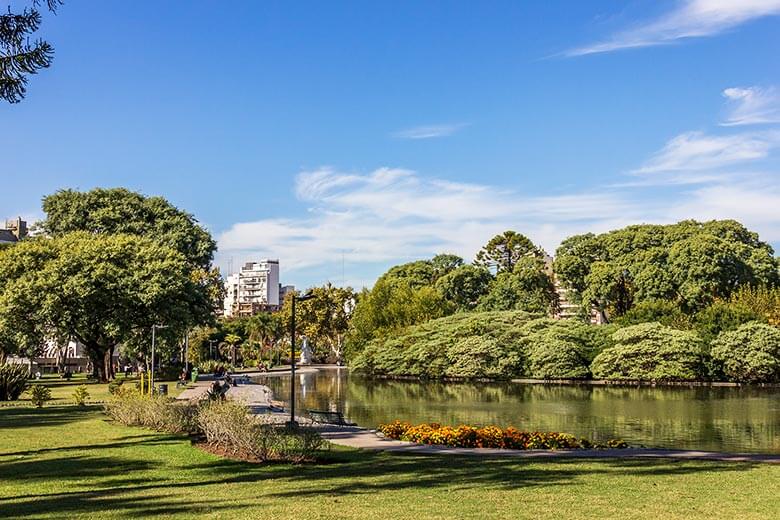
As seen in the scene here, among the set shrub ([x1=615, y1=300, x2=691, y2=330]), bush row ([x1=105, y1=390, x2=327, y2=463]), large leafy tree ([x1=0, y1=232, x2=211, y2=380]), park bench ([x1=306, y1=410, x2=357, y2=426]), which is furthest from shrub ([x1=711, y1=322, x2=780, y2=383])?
bush row ([x1=105, y1=390, x2=327, y2=463])

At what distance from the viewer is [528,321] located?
2616 inches

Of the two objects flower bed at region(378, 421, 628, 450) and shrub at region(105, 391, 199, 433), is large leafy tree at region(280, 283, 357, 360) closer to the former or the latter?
shrub at region(105, 391, 199, 433)

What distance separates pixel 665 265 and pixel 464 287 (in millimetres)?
25980

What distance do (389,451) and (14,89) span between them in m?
12.1

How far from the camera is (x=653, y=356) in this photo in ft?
180

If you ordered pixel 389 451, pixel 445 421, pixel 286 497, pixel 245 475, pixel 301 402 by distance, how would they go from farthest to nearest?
pixel 301 402
pixel 445 421
pixel 389 451
pixel 245 475
pixel 286 497

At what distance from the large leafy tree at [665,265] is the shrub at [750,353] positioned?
12824mm

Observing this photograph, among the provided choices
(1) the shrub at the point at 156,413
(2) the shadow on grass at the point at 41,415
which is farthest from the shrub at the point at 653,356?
(1) the shrub at the point at 156,413

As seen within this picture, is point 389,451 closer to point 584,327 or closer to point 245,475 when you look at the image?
point 245,475

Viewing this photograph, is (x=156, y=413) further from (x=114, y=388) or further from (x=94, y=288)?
(x=94, y=288)

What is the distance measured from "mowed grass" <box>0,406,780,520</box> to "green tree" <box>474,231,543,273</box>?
77.6m

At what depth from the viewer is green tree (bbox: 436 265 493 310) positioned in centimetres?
8988

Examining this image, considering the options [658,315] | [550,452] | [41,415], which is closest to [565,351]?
[658,315]

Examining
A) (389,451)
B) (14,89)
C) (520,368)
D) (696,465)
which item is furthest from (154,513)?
(520,368)
